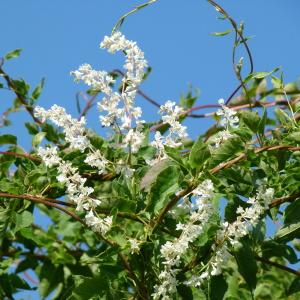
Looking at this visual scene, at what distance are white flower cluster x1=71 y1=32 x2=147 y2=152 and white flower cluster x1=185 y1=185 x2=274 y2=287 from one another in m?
0.21

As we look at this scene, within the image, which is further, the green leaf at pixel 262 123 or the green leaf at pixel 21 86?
the green leaf at pixel 21 86

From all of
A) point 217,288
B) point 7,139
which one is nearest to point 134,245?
point 217,288

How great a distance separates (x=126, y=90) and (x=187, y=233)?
28 centimetres

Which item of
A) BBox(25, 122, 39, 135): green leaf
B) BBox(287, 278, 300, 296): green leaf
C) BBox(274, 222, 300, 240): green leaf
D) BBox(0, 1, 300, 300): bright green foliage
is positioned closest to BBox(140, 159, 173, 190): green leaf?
BBox(0, 1, 300, 300): bright green foliage

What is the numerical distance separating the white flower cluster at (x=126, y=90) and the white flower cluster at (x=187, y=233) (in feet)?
0.52

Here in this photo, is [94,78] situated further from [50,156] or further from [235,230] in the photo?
[235,230]

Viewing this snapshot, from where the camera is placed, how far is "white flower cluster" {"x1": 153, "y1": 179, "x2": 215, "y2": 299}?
1.14 metres

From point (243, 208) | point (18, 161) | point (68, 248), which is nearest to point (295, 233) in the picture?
point (243, 208)

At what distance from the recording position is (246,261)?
4.13 ft

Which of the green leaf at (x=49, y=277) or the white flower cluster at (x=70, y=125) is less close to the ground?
the green leaf at (x=49, y=277)

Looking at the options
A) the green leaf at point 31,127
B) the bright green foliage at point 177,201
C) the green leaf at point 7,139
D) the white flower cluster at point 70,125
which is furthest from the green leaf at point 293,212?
the green leaf at point 31,127

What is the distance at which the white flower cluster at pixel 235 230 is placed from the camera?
3.83 feet

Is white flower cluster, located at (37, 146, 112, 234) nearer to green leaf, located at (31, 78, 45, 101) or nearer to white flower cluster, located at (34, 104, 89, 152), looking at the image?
white flower cluster, located at (34, 104, 89, 152)

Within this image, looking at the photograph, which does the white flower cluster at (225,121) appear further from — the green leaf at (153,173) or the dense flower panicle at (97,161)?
the dense flower panicle at (97,161)
